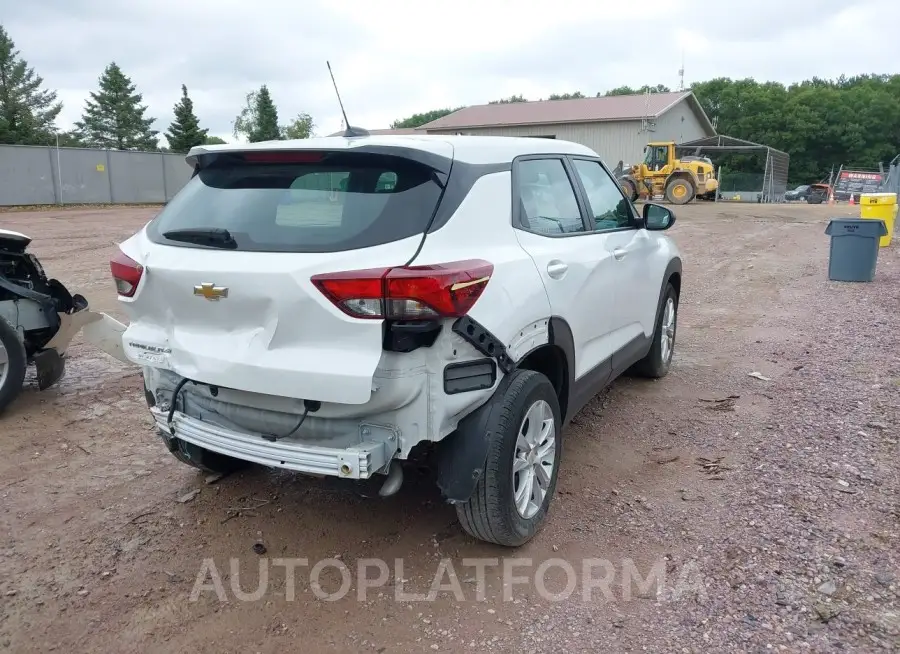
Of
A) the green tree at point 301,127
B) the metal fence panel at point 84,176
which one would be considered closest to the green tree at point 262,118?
the green tree at point 301,127

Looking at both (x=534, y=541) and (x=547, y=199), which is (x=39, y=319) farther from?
(x=534, y=541)

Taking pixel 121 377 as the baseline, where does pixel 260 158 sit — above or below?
above

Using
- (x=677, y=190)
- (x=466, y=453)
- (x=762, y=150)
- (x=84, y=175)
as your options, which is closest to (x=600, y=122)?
(x=762, y=150)

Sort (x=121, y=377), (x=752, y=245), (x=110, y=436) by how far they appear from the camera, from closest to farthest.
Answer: (x=110, y=436)
(x=121, y=377)
(x=752, y=245)

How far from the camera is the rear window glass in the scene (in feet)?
8.98

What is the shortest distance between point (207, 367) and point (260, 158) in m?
0.94

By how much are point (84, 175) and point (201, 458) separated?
28136 mm

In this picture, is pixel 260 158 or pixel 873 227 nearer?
pixel 260 158

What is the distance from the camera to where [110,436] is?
15.4 feet

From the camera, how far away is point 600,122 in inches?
1506

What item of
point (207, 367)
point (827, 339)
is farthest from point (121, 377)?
point (827, 339)

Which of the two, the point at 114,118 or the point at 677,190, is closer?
the point at 677,190

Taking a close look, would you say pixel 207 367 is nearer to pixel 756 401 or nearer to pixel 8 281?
pixel 8 281

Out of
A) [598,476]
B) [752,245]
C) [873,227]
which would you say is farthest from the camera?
[752,245]
